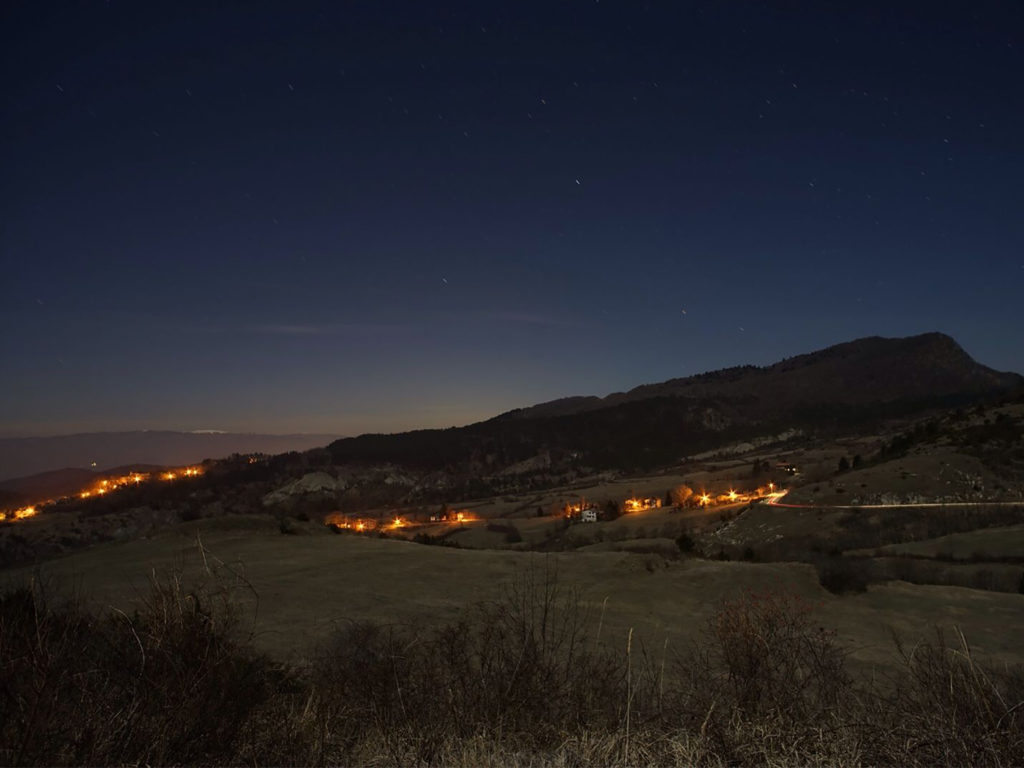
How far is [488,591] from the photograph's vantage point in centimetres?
2105

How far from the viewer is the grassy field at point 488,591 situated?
16.2m

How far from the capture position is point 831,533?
43.7m

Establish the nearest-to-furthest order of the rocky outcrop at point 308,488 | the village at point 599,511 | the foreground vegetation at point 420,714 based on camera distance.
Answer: the foreground vegetation at point 420,714
the village at point 599,511
the rocky outcrop at point 308,488

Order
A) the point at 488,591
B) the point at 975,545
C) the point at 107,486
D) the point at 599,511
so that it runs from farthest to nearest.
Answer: the point at 107,486
the point at 599,511
the point at 975,545
the point at 488,591

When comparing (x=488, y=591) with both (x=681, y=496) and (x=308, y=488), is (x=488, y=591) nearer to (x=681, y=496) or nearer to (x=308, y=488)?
(x=681, y=496)

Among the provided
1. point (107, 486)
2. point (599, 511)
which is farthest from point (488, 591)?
point (107, 486)

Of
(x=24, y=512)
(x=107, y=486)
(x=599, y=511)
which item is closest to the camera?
(x=599, y=511)

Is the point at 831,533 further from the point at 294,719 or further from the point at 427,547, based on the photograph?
the point at 294,719

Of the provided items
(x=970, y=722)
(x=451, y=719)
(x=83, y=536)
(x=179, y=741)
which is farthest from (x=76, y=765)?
(x=83, y=536)

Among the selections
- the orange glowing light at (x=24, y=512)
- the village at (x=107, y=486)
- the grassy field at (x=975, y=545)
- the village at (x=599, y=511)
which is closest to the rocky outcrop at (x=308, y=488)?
the village at (x=107, y=486)

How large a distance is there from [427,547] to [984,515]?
123 ft

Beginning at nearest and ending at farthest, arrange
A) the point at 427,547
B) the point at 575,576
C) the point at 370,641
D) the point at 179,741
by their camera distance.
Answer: the point at 179,741, the point at 370,641, the point at 575,576, the point at 427,547

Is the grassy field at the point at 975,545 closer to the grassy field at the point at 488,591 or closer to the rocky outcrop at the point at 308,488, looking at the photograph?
the grassy field at the point at 488,591

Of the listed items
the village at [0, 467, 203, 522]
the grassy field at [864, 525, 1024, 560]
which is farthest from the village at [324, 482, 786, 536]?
the village at [0, 467, 203, 522]
